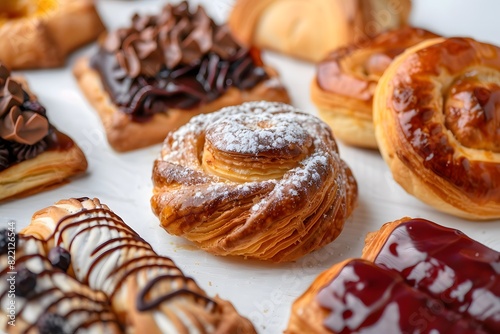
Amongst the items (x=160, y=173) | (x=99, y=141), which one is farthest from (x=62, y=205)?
(x=99, y=141)

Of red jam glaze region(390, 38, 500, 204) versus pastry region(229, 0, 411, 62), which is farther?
pastry region(229, 0, 411, 62)

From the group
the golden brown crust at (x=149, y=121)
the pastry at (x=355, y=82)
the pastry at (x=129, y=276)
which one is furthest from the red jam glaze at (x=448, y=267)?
the golden brown crust at (x=149, y=121)

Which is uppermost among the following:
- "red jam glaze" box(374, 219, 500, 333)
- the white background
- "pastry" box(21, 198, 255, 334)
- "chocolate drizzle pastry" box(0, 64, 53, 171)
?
"chocolate drizzle pastry" box(0, 64, 53, 171)

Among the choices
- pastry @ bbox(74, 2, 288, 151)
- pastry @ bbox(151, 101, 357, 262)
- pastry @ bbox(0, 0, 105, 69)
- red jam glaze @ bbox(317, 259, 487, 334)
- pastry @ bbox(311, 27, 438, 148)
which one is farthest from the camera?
pastry @ bbox(0, 0, 105, 69)

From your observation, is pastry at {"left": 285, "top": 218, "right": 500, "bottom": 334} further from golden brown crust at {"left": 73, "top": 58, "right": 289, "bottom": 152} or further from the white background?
golden brown crust at {"left": 73, "top": 58, "right": 289, "bottom": 152}

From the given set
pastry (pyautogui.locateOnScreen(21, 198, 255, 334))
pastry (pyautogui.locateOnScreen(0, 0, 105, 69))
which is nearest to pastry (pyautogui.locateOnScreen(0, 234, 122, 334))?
pastry (pyautogui.locateOnScreen(21, 198, 255, 334))

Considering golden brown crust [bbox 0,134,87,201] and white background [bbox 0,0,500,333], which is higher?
golden brown crust [bbox 0,134,87,201]

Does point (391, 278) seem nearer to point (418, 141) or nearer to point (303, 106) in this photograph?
point (418, 141)
